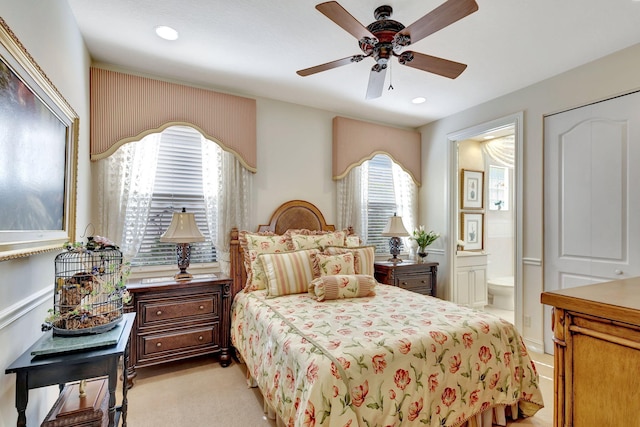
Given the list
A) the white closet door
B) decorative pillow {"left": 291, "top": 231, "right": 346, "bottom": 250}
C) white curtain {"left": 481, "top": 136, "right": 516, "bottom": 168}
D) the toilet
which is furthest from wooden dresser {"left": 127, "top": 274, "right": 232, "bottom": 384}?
white curtain {"left": 481, "top": 136, "right": 516, "bottom": 168}

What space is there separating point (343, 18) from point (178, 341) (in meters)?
2.74

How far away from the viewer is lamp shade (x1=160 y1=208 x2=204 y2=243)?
9.25 feet

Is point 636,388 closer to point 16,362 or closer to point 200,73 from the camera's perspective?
point 16,362

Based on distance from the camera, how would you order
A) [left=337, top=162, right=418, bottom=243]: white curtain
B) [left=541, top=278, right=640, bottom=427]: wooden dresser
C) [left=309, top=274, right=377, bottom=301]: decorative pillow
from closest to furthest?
[left=541, top=278, right=640, bottom=427]: wooden dresser, [left=309, top=274, right=377, bottom=301]: decorative pillow, [left=337, top=162, right=418, bottom=243]: white curtain

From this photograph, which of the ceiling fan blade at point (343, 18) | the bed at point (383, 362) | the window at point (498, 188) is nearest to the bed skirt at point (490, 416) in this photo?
the bed at point (383, 362)

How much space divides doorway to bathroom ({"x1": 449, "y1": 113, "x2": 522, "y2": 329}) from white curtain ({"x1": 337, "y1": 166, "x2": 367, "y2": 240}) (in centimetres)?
119

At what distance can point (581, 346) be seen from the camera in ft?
3.49

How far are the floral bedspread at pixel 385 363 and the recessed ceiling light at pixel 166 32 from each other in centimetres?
217

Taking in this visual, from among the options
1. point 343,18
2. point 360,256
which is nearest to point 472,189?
point 360,256

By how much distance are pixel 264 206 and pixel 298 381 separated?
2263mm

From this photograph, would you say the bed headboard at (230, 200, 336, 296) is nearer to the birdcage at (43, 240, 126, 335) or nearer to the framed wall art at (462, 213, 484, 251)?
the birdcage at (43, 240, 126, 335)

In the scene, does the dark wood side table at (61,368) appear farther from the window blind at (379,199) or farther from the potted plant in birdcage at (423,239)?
the potted plant in birdcage at (423,239)

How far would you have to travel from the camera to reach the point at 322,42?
8.25ft

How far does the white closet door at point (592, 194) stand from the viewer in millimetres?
2629
